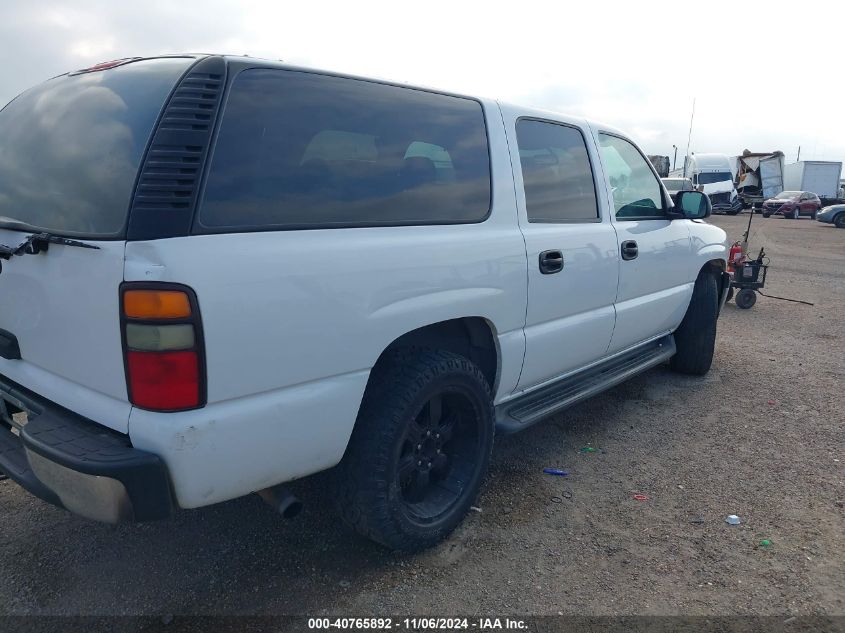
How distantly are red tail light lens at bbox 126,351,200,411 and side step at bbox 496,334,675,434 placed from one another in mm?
1667

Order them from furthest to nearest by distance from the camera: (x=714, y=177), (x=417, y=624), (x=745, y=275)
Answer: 1. (x=714, y=177)
2. (x=745, y=275)
3. (x=417, y=624)

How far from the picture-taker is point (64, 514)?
9.68ft

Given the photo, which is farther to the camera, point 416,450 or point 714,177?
point 714,177

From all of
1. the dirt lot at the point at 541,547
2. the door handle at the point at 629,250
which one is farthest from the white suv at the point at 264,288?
the door handle at the point at 629,250

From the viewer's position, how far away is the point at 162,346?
5.89ft

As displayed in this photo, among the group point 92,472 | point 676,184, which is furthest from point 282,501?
point 676,184

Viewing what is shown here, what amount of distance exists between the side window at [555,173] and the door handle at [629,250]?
28 centimetres

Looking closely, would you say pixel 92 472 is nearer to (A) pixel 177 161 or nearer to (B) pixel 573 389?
(A) pixel 177 161

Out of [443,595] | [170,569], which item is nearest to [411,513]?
[443,595]

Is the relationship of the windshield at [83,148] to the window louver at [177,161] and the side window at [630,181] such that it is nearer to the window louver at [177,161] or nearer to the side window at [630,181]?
the window louver at [177,161]

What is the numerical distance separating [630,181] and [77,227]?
10.8 feet

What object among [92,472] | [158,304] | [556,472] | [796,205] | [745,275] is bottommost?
[796,205]

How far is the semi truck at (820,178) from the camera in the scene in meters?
35.2

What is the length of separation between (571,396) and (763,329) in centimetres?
466
